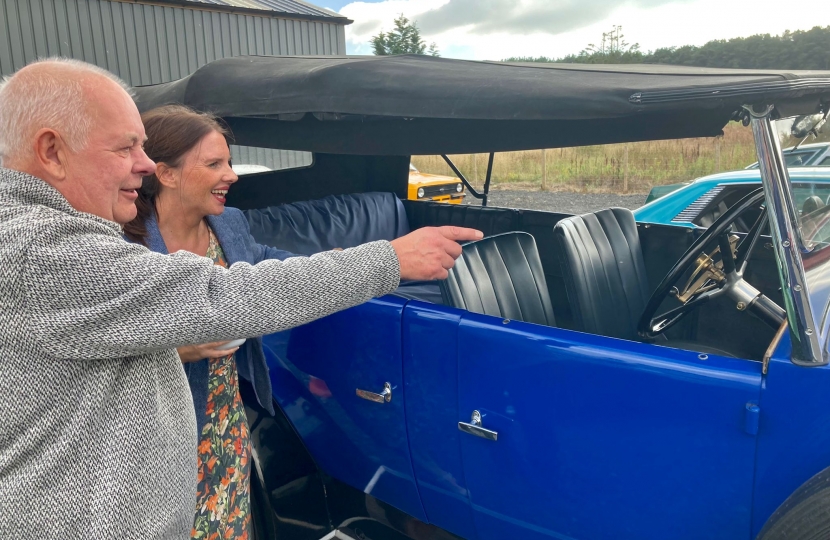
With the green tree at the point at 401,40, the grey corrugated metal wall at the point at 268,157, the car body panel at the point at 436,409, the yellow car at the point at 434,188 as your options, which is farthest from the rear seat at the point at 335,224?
the green tree at the point at 401,40

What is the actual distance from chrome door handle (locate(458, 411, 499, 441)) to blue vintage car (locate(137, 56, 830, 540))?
0.01 meters

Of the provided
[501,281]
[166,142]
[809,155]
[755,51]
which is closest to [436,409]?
[501,281]

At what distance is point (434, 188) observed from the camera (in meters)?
11.0

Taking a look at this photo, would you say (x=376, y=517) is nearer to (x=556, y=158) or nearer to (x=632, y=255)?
(x=632, y=255)

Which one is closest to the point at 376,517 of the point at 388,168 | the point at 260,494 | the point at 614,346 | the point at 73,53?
the point at 260,494

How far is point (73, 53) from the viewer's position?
35.7 ft

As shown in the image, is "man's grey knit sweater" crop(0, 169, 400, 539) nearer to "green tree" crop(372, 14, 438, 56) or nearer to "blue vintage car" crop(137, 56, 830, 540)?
"blue vintage car" crop(137, 56, 830, 540)

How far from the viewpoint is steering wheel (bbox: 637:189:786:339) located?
6.31ft

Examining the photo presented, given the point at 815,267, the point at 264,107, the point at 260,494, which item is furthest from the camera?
the point at 260,494

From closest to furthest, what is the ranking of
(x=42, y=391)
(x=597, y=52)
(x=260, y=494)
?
(x=42, y=391) → (x=260, y=494) → (x=597, y=52)

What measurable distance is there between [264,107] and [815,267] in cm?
146

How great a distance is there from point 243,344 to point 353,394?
1.47ft

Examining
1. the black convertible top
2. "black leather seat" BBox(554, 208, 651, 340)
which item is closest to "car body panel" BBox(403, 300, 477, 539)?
the black convertible top

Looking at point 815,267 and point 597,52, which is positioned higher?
point 597,52
